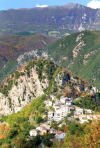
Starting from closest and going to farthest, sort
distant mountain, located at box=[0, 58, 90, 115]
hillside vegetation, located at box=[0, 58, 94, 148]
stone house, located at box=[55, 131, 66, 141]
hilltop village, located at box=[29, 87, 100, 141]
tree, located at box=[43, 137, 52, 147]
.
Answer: tree, located at box=[43, 137, 52, 147]
stone house, located at box=[55, 131, 66, 141]
hilltop village, located at box=[29, 87, 100, 141]
hillside vegetation, located at box=[0, 58, 94, 148]
distant mountain, located at box=[0, 58, 90, 115]

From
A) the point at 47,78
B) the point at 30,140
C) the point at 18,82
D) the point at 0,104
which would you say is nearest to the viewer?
the point at 30,140

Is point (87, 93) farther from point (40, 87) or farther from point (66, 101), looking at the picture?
point (40, 87)

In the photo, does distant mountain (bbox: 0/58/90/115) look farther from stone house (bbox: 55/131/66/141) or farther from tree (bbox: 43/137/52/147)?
tree (bbox: 43/137/52/147)

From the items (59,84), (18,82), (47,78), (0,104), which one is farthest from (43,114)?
(0,104)

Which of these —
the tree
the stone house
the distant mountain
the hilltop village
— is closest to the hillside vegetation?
the distant mountain

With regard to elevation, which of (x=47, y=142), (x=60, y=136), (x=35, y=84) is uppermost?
(x=35, y=84)

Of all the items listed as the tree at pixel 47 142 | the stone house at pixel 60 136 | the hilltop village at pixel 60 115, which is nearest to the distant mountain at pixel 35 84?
the hilltop village at pixel 60 115

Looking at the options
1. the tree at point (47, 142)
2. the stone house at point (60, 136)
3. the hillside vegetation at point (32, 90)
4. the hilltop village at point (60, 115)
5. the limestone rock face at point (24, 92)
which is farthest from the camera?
the limestone rock face at point (24, 92)

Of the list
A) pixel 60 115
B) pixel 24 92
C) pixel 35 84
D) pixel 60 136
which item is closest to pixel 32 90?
pixel 35 84

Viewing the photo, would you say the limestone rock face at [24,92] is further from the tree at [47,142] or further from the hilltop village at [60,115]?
the tree at [47,142]

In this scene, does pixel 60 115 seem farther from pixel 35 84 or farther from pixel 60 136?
pixel 35 84

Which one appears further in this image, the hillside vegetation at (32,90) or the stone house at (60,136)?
the hillside vegetation at (32,90)
